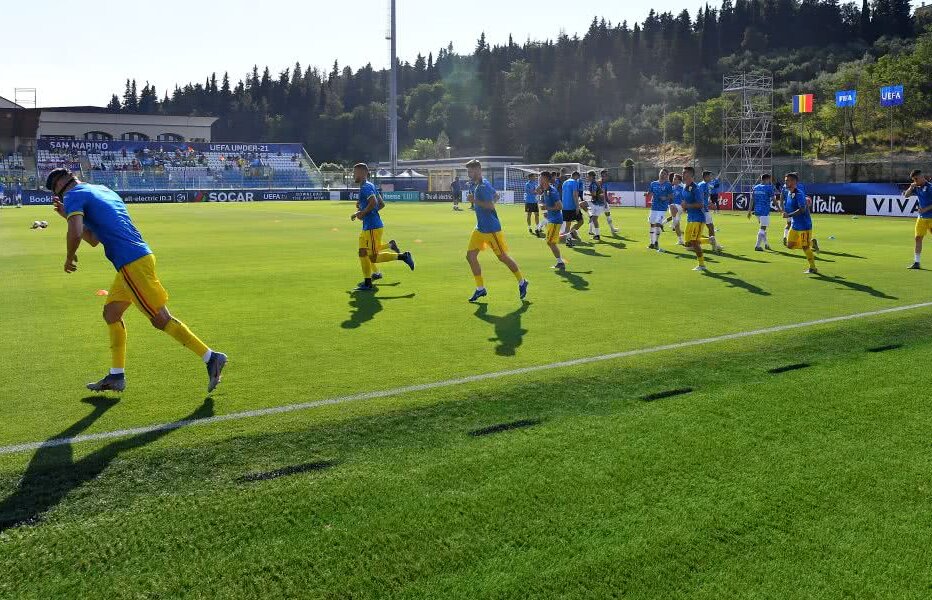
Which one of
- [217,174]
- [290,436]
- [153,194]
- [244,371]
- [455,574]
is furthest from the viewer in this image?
[217,174]

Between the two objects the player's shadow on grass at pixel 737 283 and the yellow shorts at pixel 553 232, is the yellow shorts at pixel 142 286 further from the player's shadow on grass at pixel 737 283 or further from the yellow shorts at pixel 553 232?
the yellow shorts at pixel 553 232

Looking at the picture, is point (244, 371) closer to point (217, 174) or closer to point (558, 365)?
point (558, 365)

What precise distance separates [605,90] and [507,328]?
123763mm

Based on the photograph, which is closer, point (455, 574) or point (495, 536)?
point (455, 574)

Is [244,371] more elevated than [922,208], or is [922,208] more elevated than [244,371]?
[922,208]

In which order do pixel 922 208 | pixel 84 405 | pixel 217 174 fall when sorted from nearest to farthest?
pixel 84 405 → pixel 922 208 → pixel 217 174

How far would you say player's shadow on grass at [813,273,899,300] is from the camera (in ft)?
40.7

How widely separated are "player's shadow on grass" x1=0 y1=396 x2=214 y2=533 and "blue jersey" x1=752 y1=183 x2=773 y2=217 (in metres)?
17.7

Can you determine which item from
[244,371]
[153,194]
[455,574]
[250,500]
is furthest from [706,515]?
[153,194]

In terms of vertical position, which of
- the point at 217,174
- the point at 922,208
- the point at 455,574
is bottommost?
the point at 455,574

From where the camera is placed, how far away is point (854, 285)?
1356 cm

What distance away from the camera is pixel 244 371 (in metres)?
7.72

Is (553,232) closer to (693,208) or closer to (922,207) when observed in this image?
(693,208)

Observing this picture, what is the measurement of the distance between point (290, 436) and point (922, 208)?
15.0 m
